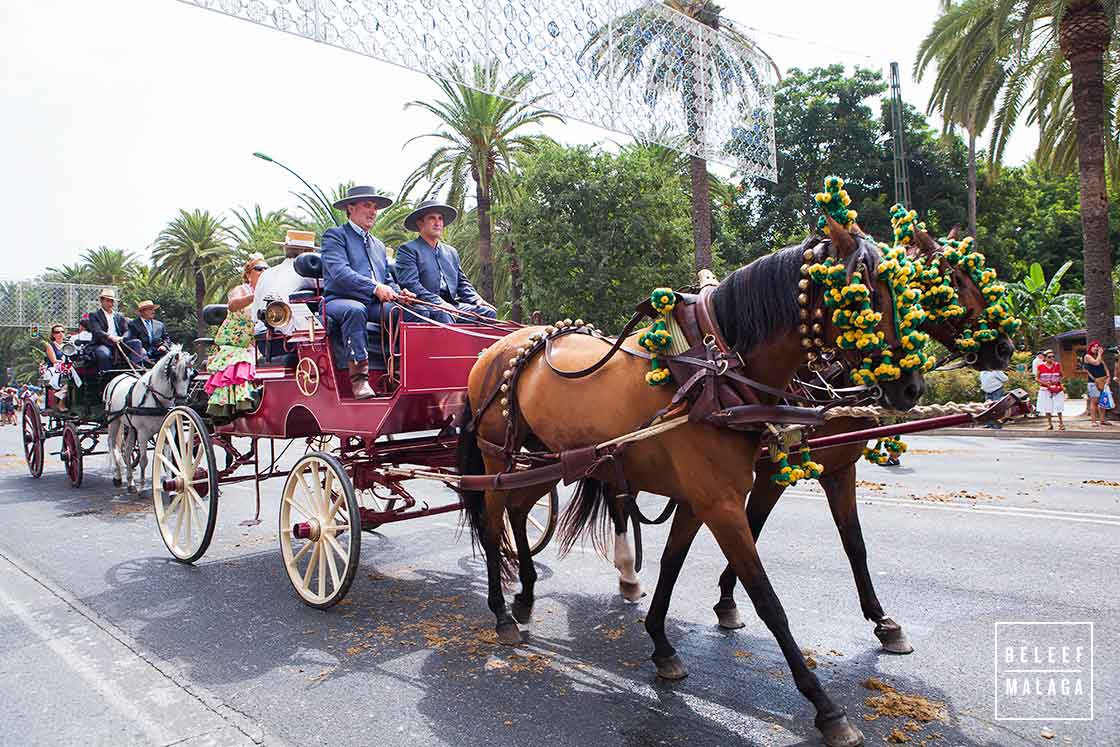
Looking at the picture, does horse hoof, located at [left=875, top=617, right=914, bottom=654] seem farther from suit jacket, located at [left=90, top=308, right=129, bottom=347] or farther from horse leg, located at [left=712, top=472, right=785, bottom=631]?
suit jacket, located at [left=90, top=308, right=129, bottom=347]

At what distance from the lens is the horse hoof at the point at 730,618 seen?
14.8 feet

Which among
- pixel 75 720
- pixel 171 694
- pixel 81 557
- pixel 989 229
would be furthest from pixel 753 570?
pixel 989 229

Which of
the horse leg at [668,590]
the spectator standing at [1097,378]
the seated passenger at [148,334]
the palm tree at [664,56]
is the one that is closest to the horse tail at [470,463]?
the horse leg at [668,590]

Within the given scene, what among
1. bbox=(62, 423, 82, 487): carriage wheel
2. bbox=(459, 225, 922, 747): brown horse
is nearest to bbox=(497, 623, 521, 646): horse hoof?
bbox=(459, 225, 922, 747): brown horse

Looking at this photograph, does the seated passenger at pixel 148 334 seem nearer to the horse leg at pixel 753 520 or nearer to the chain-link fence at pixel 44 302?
the horse leg at pixel 753 520

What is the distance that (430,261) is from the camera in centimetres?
615

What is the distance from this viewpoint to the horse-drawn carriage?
16.8 ft

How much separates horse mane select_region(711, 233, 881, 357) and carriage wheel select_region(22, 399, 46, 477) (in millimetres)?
11312

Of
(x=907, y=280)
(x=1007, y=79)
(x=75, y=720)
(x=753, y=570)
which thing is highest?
(x=1007, y=79)

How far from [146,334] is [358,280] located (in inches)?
298

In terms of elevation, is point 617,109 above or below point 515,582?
above

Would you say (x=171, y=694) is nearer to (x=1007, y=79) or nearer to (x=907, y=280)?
(x=907, y=280)

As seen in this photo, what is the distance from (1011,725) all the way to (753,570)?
46.9 inches

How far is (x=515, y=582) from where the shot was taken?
534 cm
